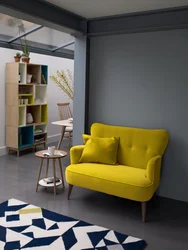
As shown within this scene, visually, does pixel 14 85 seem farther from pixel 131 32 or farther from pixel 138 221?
pixel 138 221

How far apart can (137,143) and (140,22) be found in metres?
A: 1.54

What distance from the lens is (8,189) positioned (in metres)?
3.78

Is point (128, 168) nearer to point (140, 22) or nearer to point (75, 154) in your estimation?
point (75, 154)

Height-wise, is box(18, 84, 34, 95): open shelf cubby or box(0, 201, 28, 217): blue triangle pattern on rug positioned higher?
box(18, 84, 34, 95): open shelf cubby

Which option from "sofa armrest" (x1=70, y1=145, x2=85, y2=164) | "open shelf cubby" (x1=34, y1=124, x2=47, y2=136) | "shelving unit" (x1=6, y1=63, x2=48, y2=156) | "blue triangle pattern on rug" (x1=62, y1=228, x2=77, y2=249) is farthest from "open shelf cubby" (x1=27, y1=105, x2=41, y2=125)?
"blue triangle pattern on rug" (x1=62, y1=228, x2=77, y2=249)

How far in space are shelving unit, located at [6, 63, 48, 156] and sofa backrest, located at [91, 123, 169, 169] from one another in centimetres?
230

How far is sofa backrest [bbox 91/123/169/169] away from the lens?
11.4 ft

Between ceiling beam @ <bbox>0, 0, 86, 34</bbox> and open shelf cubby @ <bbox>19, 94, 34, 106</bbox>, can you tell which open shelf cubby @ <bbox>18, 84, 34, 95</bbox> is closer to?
open shelf cubby @ <bbox>19, 94, 34, 106</bbox>

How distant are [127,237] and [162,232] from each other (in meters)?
0.38

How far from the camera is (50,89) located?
6812 millimetres

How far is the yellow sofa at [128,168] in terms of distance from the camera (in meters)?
3.05

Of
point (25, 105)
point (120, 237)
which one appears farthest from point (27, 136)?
point (120, 237)

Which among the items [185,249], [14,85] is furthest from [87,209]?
[14,85]

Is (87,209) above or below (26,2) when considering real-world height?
below
